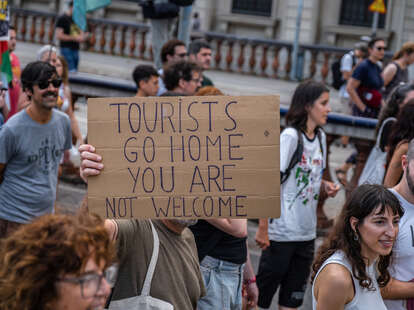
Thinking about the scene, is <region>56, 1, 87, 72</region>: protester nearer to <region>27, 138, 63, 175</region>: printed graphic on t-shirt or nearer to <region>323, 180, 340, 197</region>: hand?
<region>27, 138, 63, 175</region>: printed graphic on t-shirt

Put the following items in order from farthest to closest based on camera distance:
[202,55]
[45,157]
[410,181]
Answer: [202,55] < [45,157] < [410,181]

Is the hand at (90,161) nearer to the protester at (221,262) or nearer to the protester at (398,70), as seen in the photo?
the protester at (221,262)

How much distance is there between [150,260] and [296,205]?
206 cm

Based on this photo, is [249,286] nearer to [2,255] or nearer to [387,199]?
[387,199]

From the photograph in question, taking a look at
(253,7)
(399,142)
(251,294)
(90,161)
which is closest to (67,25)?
(399,142)

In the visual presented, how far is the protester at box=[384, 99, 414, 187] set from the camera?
4379 millimetres

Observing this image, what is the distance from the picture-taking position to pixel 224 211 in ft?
9.94

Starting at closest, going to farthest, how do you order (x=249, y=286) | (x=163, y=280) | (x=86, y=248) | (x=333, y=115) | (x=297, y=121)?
(x=86, y=248)
(x=163, y=280)
(x=249, y=286)
(x=297, y=121)
(x=333, y=115)

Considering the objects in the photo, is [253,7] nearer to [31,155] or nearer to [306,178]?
[306,178]

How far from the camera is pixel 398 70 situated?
9391 mm

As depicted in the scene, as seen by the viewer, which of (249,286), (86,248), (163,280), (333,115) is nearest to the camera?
(86,248)

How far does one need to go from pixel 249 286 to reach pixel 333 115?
3.62 meters

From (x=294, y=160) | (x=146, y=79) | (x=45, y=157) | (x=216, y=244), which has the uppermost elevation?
(x=146, y=79)

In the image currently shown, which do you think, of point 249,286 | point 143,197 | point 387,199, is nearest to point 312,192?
point 249,286
